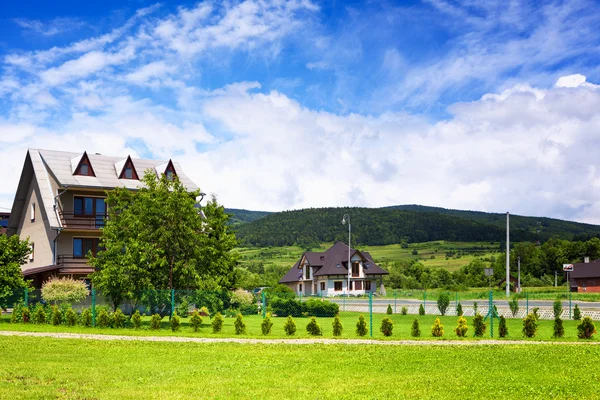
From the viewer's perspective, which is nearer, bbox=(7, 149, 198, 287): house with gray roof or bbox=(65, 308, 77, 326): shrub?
bbox=(65, 308, 77, 326): shrub

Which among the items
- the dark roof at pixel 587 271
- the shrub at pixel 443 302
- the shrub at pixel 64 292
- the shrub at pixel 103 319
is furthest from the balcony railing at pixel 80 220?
the dark roof at pixel 587 271

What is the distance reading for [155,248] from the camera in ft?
98.0

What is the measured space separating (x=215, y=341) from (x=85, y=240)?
21.0m

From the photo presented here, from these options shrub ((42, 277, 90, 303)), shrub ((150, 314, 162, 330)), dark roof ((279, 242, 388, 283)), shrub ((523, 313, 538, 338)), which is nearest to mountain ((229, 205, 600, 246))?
dark roof ((279, 242, 388, 283))

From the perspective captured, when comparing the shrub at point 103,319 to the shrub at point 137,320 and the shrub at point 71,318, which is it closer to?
the shrub at point 137,320

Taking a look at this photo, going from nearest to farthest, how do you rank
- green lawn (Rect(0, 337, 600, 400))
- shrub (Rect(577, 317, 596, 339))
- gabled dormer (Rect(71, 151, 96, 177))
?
green lawn (Rect(0, 337, 600, 400)) < shrub (Rect(577, 317, 596, 339)) < gabled dormer (Rect(71, 151, 96, 177))

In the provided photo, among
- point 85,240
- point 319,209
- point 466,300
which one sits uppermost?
point 319,209

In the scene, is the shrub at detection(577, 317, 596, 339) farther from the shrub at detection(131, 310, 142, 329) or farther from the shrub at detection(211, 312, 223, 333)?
the shrub at detection(131, 310, 142, 329)

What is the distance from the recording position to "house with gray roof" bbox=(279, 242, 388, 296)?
8006 cm

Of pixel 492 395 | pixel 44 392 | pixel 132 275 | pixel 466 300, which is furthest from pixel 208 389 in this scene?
pixel 466 300

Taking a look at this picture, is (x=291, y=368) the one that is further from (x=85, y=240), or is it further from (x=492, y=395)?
(x=85, y=240)

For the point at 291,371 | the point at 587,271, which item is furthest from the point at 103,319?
the point at 587,271

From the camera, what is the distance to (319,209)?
15662 cm

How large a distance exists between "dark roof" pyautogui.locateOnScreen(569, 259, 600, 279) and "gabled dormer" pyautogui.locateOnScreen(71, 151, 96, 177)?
7109 centimetres
